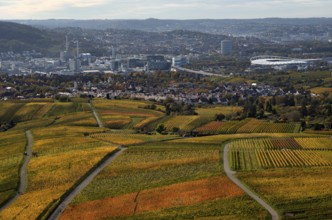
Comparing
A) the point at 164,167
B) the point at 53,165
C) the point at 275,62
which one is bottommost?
the point at 275,62

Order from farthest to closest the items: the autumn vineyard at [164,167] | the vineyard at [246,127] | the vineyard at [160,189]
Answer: the vineyard at [246,127], the autumn vineyard at [164,167], the vineyard at [160,189]

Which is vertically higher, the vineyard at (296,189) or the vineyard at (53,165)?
the vineyard at (296,189)

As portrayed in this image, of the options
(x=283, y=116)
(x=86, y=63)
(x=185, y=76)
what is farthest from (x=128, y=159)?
(x=86, y=63)

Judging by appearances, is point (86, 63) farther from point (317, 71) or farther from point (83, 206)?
point (83, 206)

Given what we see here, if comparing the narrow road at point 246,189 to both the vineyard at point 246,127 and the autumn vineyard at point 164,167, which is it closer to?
the autumn vineyard at point 164,167

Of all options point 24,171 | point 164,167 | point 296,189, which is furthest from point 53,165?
point 296,189

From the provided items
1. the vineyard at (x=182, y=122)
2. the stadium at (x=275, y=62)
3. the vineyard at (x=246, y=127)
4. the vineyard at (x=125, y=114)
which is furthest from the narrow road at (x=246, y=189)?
the stadium at (x=275, y=62)

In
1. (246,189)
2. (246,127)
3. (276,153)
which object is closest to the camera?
(246,189)

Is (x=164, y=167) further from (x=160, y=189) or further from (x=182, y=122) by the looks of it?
(x=182, y=122)
